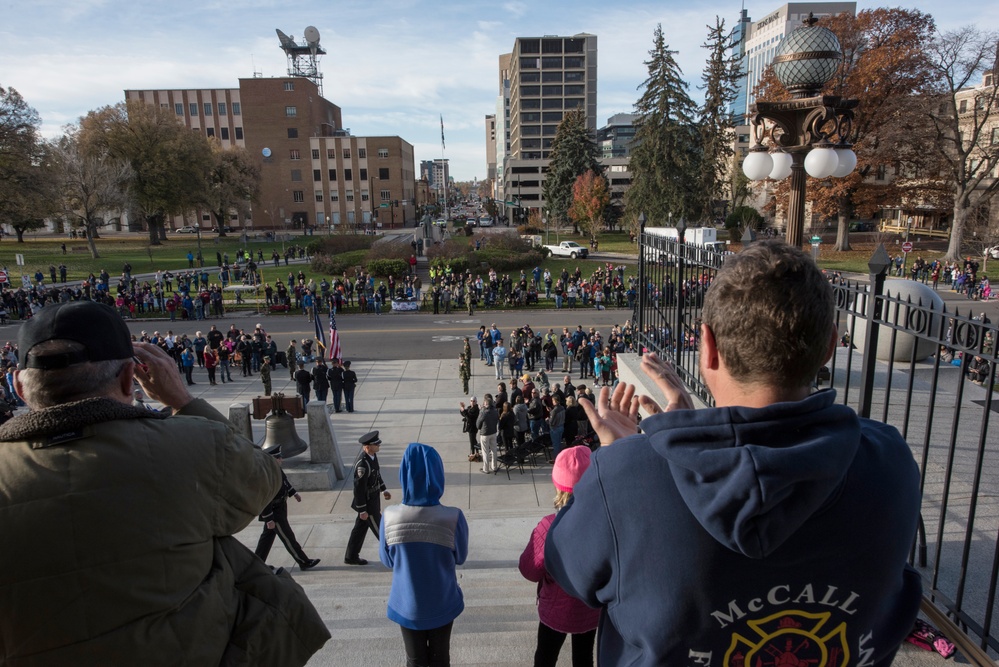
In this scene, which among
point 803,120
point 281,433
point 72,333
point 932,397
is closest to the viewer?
point 72,333

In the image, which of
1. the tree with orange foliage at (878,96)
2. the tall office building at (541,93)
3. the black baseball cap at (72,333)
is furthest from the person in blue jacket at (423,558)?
the tall office building at (541,93)

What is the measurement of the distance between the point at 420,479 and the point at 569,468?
98 centimetres

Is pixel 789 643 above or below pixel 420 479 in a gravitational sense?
above

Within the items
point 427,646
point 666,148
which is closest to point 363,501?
point 427,646

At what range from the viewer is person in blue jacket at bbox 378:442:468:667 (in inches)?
141

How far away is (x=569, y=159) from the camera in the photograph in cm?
6662

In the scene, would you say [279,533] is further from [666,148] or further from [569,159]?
[569,159]

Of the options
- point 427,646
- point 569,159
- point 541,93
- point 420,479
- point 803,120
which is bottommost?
point 427,646

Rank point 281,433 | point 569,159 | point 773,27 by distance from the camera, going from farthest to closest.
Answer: point 773,27 < point 569,159 < point 281,433

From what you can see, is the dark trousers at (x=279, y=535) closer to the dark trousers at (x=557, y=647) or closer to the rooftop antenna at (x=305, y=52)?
the dark trousers at (x=557, y=647)

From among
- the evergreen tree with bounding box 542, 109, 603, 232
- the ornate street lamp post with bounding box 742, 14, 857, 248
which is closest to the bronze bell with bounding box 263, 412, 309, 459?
the ornate street lamp post with bounding box 742, 14, 857, 248

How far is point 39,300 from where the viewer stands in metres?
29.2

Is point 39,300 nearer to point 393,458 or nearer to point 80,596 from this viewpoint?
point 393,458

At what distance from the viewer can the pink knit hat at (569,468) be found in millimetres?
3133
